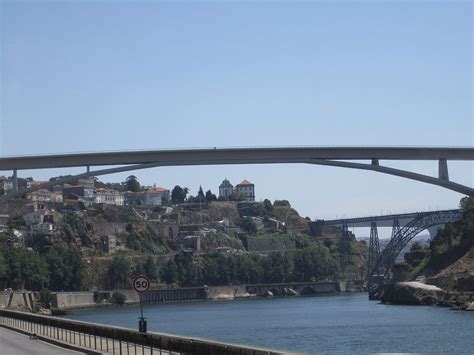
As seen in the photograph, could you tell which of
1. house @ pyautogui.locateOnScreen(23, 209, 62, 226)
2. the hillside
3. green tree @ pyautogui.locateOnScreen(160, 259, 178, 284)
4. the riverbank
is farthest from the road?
house @ pyautogui.locateOnScreen(23, 209, 62, 226)

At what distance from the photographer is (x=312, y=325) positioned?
68.9 m

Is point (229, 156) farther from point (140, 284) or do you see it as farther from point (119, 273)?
point (119, 273)

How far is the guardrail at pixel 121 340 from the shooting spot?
65.3 ft

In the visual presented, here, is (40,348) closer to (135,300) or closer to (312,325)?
(312,325)

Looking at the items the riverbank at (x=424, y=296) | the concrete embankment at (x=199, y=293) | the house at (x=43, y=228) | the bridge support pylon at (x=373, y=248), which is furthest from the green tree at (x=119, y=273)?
the riverbank at (x=424, y=296)

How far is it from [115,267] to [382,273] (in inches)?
1950

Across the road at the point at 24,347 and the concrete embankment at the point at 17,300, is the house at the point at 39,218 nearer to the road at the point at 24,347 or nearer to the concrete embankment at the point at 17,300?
the concrete embankment at the point at 17,300

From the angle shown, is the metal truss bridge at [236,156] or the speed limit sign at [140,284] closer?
the speed limit sign at [140,284]

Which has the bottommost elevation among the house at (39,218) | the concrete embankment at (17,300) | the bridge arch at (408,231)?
the concrete embankment at (17,300)

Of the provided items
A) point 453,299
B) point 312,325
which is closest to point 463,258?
point 453,299

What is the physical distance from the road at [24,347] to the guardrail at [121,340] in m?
0.53

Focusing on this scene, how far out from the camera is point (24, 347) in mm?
32344

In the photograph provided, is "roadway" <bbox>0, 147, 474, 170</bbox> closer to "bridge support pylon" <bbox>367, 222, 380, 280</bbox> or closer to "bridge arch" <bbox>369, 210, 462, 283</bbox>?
"bridge arch" <bbox>369, 210, 462, 283</bbox>

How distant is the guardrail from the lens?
19906 millimetres
